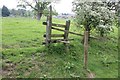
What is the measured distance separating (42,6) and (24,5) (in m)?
2.89

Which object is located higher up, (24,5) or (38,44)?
(24,5)

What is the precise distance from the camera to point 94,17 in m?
15.3

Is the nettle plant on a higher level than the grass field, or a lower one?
higher

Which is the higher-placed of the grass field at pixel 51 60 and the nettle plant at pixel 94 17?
the nettle plant at pixel 94 17

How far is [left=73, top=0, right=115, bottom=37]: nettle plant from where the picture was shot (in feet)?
50.2

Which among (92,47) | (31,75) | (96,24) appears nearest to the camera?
(31,75)

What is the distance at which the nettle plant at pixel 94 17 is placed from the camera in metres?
15.3

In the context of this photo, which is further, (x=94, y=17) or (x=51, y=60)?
(x=94, y=17)

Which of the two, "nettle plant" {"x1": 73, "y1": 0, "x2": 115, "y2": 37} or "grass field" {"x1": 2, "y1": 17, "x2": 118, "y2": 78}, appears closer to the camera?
"grass field" {"x1": 2, "y1": 17, "x2": 118, "y2": 78}

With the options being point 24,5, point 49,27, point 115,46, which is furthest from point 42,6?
point 49,27

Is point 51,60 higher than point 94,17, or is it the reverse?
point 94,17

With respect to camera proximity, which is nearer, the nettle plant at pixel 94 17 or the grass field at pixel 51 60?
the grass field at pixel 51 60

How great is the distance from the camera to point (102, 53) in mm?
16406

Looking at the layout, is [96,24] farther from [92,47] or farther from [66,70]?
[66,70]
